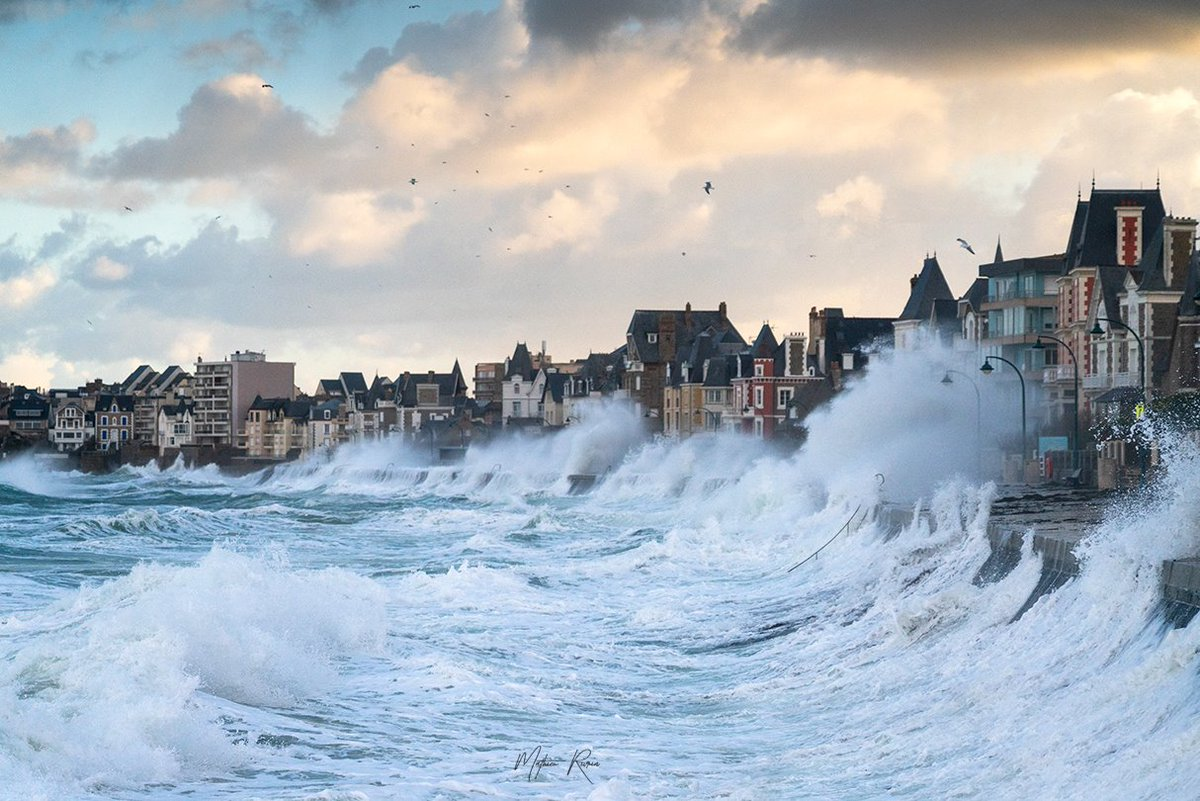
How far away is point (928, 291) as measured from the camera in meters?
82.9

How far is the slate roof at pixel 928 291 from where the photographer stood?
8250cm

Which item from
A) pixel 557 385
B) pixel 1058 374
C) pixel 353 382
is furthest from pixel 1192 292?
pixel 353 382

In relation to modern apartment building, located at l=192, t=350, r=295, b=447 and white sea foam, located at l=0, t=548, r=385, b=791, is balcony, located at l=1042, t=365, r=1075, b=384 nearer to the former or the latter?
white sea foam, located at l=0, t=548, r=385, b=791

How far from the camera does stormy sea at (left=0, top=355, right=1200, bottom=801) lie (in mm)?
16578

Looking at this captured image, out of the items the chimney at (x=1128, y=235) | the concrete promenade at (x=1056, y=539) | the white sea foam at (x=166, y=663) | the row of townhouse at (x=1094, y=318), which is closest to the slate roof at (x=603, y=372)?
the row of townhouse at (x=1094, y=318)

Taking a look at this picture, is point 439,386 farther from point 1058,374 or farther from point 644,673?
point 644,673

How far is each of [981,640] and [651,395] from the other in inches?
3883

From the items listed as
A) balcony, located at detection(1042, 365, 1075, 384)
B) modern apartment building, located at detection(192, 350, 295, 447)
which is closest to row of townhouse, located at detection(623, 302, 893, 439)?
balcony, located at detection(1042, 365, 1075, 384)

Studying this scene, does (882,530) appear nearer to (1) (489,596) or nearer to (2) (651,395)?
(1) (489,596)

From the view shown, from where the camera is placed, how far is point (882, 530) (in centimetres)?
3772

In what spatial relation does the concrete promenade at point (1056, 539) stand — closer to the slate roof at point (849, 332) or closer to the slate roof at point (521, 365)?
the slate roof at point (849, 332)

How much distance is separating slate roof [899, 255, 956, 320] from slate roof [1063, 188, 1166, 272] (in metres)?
20.5

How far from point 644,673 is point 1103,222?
4114 cm

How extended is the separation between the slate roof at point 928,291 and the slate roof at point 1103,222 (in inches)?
808
